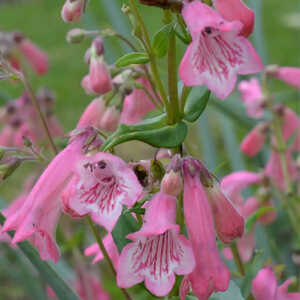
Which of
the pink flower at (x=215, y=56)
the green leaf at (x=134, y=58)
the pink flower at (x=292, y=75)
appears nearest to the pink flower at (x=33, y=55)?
the pink flower at (x=292, y=75)

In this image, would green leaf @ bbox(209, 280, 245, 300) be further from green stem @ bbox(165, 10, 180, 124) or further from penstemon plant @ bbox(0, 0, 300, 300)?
green stem @ bbox(165, 10, 180, 124)

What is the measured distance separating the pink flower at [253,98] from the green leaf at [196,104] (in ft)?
2.09

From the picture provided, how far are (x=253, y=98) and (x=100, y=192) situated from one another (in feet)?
2.79

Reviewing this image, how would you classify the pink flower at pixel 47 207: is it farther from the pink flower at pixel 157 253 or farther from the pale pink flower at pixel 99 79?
the pale pink flower at pixel 99 79

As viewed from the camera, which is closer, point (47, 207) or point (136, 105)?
point (47, 207)

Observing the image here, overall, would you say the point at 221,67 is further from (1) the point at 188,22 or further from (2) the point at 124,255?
(2) the point at 124,255

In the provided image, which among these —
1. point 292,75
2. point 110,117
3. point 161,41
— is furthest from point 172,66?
point 292,75

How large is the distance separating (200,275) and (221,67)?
276mm

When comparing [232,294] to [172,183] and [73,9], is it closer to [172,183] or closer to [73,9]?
[172,183]

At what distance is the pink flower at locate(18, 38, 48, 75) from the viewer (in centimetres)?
185

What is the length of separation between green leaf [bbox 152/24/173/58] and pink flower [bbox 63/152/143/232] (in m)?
0.19

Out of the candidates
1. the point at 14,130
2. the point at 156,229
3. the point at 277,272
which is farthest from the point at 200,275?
the point at 14,130

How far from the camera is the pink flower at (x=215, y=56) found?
74cm

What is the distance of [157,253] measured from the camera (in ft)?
2.56
